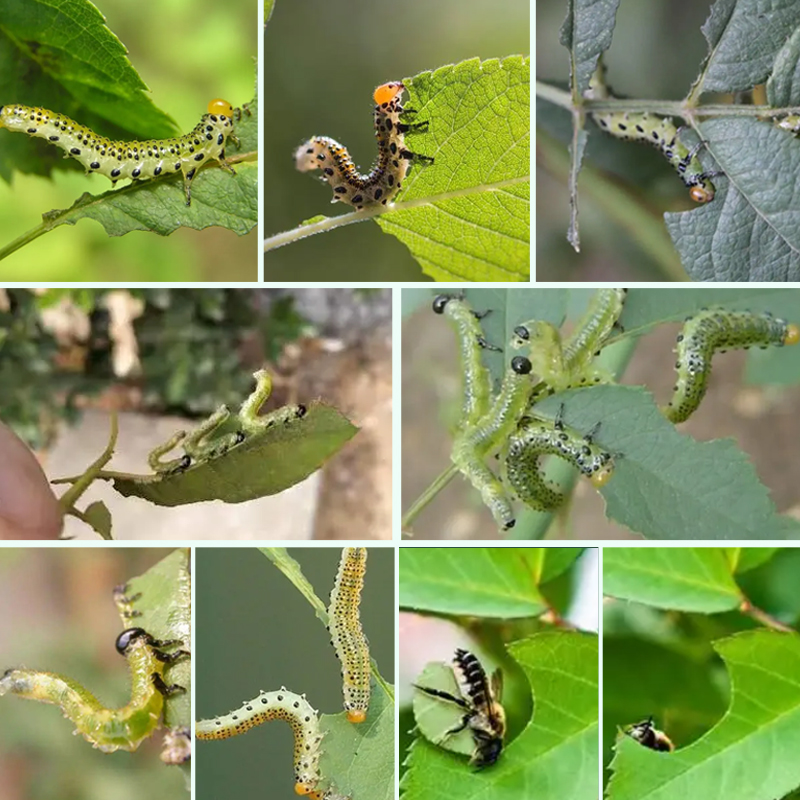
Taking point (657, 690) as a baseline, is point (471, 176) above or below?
above

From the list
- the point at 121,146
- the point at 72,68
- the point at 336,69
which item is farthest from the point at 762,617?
the point at 72,68

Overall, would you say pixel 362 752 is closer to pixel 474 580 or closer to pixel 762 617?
pixel 474 580

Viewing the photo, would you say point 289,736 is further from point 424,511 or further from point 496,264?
point 496,264

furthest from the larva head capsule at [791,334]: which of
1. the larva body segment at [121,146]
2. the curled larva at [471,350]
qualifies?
the larva body segment at [121,146]

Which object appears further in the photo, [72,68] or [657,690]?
[657,690]

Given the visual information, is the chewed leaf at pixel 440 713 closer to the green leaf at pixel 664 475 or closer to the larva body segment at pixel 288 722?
the larva body segment at pixel 288 722

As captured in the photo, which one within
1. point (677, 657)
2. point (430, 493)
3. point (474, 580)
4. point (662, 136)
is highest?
point (662, 136)
